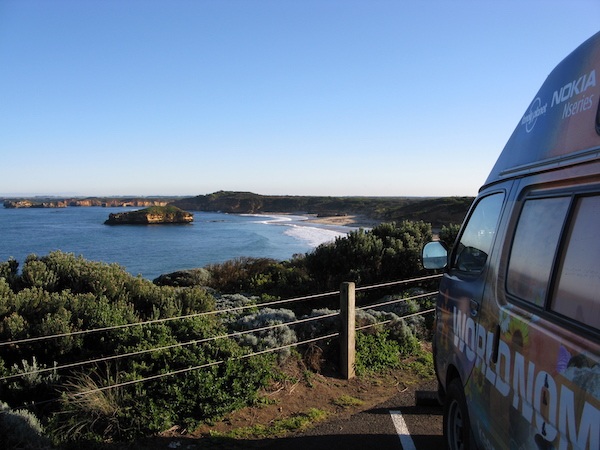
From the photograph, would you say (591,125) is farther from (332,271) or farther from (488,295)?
(332,271)

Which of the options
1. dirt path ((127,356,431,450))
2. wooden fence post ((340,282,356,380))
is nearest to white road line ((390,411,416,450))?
dirt path ((127,356,431,450))

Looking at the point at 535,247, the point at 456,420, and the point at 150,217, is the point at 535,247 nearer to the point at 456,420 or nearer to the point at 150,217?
the point at 456,420

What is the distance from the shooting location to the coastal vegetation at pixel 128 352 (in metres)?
4.23

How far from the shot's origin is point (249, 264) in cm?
1409

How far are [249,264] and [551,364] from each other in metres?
12.5

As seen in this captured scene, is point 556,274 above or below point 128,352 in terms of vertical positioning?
above

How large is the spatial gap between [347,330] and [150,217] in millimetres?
78014

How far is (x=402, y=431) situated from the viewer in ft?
14.5

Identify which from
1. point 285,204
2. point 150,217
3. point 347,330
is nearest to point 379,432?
point 347,330

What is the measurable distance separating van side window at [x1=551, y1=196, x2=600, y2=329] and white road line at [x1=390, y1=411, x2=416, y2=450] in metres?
2.64

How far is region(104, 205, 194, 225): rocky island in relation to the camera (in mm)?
77562

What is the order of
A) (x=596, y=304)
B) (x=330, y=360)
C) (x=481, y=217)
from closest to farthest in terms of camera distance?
1. (x=596, y=304)
2. (x=481, y=217)
3. (x=330, y=360)

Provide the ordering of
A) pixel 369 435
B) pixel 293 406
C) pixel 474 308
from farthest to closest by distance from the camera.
→ pixel 293 406 < pixel 369 435 < pixel 474 308

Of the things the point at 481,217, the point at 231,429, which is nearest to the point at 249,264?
the point at 231,429
